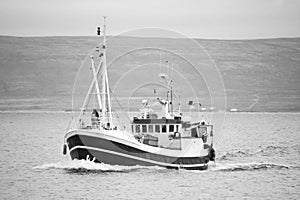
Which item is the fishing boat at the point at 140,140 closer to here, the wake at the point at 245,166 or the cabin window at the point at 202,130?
the cabin window at the point at 202,130

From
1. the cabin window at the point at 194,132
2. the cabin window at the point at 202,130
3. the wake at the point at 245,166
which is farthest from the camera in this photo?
the wake at the point at 245,166

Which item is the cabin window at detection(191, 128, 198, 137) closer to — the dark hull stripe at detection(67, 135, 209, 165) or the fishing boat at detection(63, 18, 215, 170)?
the fishing boat at detection(63, 18, 215, 170)

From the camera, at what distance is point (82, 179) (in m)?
54.9

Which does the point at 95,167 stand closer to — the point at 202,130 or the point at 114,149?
the point at 114,149

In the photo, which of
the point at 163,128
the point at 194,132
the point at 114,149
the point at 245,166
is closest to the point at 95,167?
the point at 114,149

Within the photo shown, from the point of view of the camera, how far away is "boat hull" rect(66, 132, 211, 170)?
5631 centimetres

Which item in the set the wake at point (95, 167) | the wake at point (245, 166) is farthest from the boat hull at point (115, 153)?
the wake at point (245, 166)

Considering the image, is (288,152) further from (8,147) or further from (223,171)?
(8,147)

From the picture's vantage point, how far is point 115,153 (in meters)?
56.7

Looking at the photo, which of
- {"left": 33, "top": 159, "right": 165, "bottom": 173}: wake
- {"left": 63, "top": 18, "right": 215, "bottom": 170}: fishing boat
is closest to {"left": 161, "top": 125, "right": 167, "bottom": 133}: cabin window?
{"left": 63, "top": 18, "right": 215, "bottom": 170}: fishing boat

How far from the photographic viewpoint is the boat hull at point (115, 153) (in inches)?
2217

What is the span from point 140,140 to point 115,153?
3.72 meters

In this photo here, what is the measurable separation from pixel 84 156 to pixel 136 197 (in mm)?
9823

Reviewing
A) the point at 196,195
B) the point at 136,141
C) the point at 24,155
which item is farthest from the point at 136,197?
the point at 24,155
